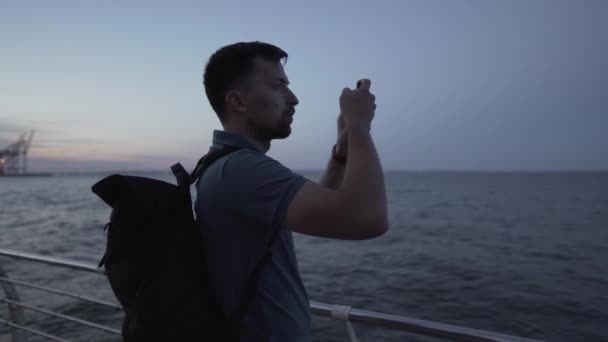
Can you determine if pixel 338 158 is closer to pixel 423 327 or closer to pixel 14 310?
pixel 423 327

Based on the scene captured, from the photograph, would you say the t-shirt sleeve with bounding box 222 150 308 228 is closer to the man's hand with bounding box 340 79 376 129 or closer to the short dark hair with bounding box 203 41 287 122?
the man's hand with bounding box 340 79 376 129

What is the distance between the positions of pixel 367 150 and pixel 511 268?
14.9 m

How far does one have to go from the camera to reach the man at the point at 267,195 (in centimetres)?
98

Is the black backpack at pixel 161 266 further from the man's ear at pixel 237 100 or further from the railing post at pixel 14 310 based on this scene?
the railing post at pixel 14 310

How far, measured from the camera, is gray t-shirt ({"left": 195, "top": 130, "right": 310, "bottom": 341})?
102 centimetres

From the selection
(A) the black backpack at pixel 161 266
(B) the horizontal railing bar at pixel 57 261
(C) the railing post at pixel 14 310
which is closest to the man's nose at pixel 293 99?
(A) the black backpack at pixel 161 266

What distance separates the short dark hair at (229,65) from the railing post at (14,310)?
8.60 feet

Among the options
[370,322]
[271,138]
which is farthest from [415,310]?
[271,138]

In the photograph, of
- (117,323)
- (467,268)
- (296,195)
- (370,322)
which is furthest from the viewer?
(467,268)

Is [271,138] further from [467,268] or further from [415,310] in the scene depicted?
[467,268]

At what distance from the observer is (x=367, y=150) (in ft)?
3.39

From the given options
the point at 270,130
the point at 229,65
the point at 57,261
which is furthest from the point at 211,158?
the point at 57,261

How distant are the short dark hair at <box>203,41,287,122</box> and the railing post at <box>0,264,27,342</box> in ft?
8.60

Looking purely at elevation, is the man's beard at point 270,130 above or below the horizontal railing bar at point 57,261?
above
